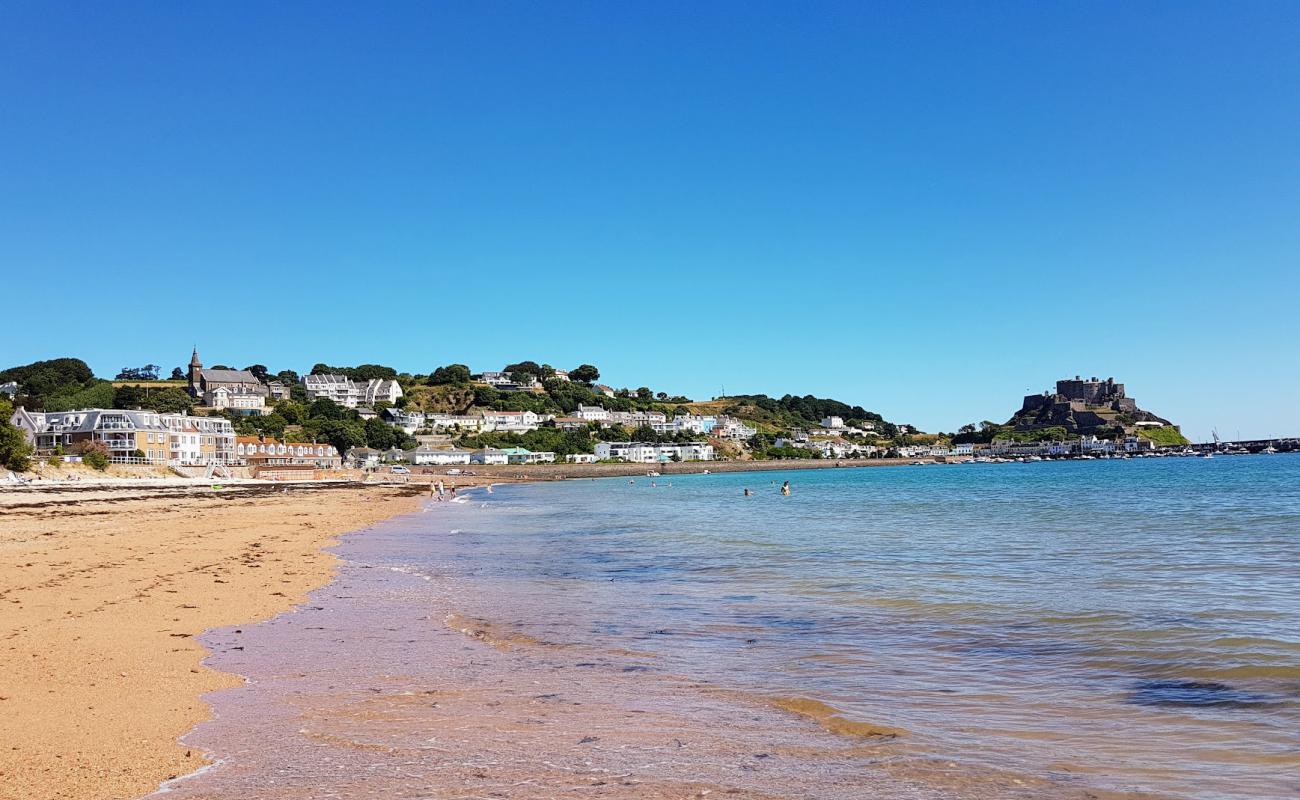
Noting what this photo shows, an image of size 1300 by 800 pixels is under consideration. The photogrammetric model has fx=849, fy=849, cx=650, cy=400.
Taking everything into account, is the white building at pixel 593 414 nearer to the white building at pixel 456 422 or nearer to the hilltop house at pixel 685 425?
the hilltop house at pixel 685 425

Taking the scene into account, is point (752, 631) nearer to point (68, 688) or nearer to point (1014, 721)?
point (1014, 721)

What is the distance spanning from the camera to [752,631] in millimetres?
10125

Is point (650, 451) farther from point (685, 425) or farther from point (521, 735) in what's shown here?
point (521, 735)

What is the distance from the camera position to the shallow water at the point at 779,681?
5043 millimetres

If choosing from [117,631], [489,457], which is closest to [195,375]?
[489,457]

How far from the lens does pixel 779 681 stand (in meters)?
7.64

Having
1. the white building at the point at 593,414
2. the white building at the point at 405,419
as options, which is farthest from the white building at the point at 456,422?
the white building at the point at 593,414

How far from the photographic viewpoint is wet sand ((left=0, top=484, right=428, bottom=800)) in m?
5.07

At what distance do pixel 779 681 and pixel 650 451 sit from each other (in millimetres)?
149026

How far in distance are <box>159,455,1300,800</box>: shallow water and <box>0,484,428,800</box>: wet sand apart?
41cm

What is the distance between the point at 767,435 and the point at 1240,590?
183 m

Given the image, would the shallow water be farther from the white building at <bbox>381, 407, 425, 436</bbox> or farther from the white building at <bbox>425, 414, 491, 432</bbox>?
the white building at <bbox>425, 414, 491, 432</bbox>

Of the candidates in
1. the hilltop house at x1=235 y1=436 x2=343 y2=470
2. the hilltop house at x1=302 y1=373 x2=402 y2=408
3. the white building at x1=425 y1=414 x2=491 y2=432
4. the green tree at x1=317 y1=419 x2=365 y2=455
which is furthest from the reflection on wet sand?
the hilltop house at x1=302 y1=373 x2=402 y2=408

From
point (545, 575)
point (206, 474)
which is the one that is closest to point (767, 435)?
point (206, 474)
